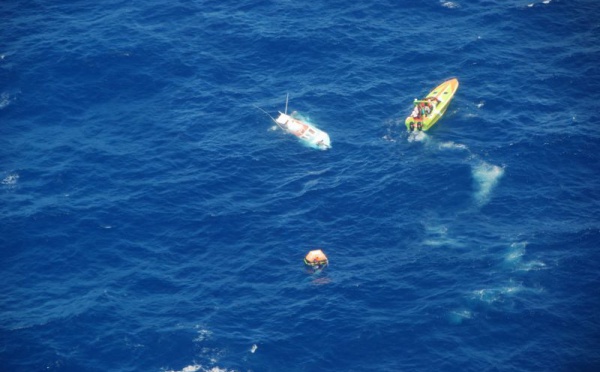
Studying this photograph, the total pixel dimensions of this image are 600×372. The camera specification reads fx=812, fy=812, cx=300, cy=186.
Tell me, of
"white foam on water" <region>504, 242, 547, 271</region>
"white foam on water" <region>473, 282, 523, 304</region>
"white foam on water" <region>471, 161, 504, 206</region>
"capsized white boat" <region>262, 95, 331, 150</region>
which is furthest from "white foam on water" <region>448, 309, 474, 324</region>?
"capsized white boat" <region>262, 95, 331, 150</region>

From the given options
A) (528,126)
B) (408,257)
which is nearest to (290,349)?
(408,257)

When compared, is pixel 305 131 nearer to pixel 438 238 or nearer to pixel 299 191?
pixel 299 191

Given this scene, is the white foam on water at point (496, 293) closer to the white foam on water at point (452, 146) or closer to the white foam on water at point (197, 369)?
the white foam on water at point (452, 146)

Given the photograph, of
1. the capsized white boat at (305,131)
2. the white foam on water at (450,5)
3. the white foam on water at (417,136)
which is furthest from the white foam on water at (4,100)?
the white foam on water at (450,5)

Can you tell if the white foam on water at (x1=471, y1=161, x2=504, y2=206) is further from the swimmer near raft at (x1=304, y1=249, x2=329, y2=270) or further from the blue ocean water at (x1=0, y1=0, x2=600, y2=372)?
the swimmer near raft at (x1=304, y1=249, x2=329, y2=270)

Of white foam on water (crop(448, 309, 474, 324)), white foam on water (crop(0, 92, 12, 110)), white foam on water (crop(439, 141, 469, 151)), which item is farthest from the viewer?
white foam on water (crop(0, 92, 12, 110))

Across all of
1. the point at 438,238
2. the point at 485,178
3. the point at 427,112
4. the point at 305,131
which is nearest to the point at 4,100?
the point at 305,131

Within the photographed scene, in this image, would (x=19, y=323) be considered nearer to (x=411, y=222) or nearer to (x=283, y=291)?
(x=283, y=291)
